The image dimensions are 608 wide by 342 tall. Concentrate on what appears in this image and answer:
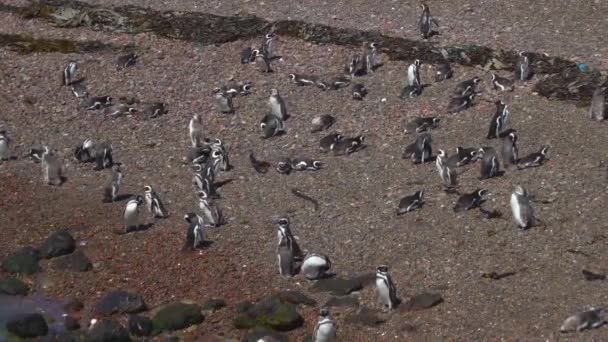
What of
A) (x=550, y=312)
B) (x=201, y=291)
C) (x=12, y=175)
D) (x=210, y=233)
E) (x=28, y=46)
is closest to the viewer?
(x=550, y=312)

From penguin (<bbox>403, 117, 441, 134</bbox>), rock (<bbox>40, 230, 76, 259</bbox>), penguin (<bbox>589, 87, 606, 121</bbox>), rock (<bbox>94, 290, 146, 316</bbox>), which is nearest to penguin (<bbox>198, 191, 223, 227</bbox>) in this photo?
rock (<bbox>40, 230, 76, 259</bbox>)

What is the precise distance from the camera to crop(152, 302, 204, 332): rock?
1658 centimetres

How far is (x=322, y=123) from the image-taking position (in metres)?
22.2

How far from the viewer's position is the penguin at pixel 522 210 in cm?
1780

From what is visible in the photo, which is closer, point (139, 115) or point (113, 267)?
point (113, 267)

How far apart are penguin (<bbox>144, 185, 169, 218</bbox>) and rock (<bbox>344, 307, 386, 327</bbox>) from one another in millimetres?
4551

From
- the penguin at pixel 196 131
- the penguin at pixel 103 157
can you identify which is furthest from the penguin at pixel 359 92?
the penguin at pixel 103 157

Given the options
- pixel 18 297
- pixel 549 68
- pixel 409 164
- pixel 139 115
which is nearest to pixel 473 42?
pixel 549 68

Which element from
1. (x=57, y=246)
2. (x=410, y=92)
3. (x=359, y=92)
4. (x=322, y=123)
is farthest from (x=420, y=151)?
(x=57, y=246)

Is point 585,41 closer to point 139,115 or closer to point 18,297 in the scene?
point 139,115

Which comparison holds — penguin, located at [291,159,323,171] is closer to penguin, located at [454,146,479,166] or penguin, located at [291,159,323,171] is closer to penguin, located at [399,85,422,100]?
penguin, located at [454,146,479,166]

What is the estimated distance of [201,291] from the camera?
17.6 metres

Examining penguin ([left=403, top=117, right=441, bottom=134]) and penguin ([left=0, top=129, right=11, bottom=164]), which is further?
penguin ([left=0, top=129, right=11, bottom=164])

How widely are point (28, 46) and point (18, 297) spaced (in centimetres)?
1009
